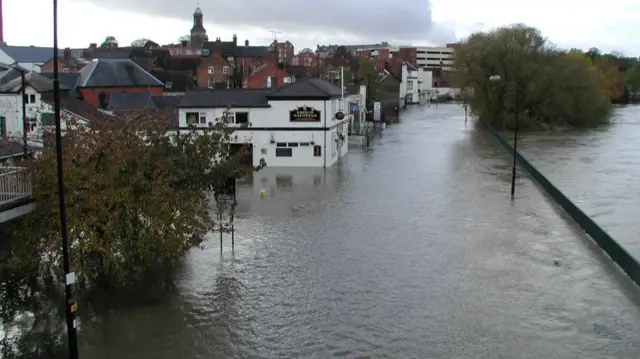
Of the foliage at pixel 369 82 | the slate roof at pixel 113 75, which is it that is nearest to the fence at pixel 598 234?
the slate roof at pixel 113 75

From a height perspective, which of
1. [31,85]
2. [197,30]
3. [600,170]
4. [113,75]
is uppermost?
[197,30]

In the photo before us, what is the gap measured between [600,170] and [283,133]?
57.8 ft

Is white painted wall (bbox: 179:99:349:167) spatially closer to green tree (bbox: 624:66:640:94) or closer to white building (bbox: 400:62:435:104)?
white building (bbox: 400:62:435:104)

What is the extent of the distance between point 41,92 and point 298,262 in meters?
19.7

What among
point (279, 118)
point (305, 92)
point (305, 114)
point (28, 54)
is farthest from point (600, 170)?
point (28, 54)

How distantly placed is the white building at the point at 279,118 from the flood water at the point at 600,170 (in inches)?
483

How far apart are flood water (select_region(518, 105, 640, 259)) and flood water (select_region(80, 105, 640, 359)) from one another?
151 centimetres

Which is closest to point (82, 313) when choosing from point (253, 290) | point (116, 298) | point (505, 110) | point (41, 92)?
Result: point (116, 298)

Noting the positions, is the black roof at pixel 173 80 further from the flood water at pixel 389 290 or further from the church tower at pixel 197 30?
the church tower at pixel 197 30

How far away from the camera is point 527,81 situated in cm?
6244

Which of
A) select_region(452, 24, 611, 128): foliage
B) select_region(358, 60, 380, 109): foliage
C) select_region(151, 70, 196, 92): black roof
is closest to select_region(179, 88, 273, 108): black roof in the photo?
select_region(151, 70, 196, 92): black roof

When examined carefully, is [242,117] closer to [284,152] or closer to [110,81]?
[284,152]

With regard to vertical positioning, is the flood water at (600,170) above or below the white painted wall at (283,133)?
below

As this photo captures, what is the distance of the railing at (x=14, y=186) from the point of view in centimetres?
1358
